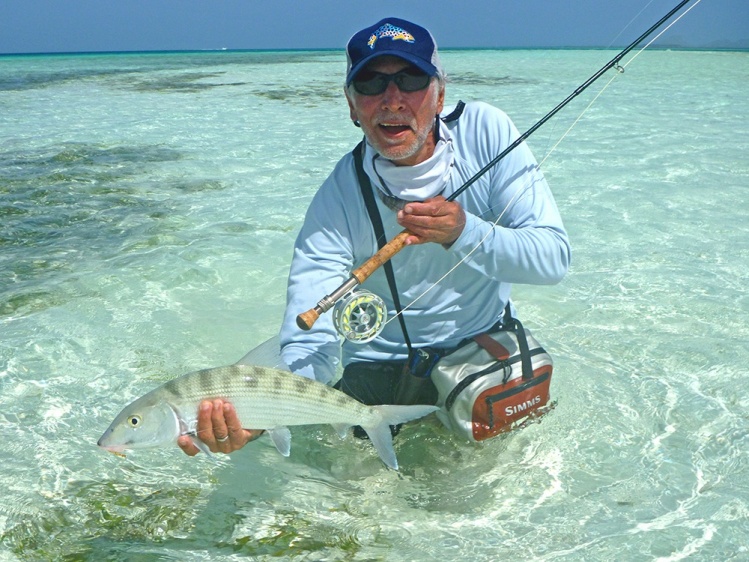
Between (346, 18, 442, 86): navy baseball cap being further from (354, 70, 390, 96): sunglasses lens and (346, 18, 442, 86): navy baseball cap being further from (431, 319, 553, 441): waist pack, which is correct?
(431, 319, 553, 441): waist pack

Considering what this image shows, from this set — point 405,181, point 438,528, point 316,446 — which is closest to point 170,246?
point 316,446

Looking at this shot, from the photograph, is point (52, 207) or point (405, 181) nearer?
point (405, 181)

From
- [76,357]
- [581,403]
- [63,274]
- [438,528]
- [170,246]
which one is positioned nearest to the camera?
[438,528]

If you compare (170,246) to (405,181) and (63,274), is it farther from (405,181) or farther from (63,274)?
(405,181)

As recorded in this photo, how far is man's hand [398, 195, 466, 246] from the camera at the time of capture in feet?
8.27

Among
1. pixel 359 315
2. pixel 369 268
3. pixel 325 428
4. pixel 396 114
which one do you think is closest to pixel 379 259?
pixel 369 268

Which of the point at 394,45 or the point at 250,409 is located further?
the point at 394,45

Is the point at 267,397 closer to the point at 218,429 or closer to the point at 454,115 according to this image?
the point at 218,429

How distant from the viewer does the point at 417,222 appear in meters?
2.54

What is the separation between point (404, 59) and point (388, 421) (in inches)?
51.8

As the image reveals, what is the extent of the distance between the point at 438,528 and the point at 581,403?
4.03 ft

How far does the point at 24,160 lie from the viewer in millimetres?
10094

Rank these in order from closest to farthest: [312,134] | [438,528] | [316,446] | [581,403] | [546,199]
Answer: [438,528], [546,199], [316,446], [581,403], [312,134]

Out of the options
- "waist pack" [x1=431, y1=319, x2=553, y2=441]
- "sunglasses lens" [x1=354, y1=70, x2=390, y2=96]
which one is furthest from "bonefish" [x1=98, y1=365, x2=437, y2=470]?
"sunglasses lens" [x1=354, y1=70, x2=390, y2=96]
